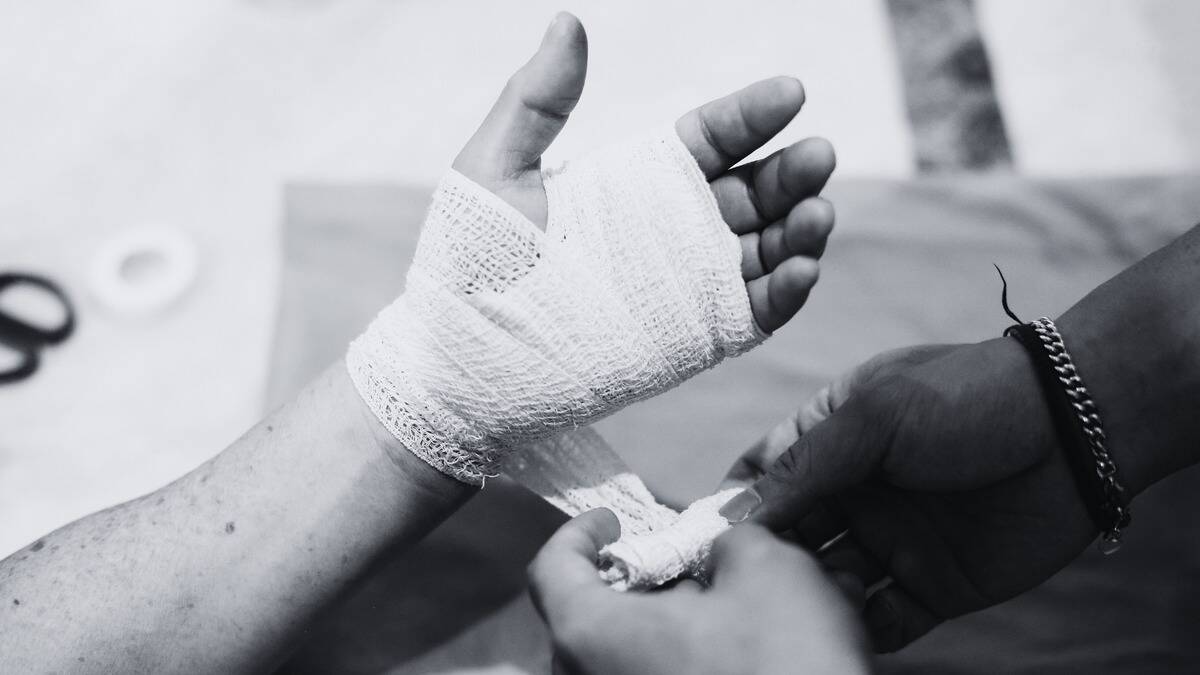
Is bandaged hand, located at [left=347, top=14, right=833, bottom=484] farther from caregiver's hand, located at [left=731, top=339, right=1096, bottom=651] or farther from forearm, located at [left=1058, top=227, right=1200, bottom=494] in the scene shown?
forearm, located at [left=1058, top=227, right=1200, bottom=494]

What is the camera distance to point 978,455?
0.75 metres

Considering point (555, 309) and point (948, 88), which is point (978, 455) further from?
point (948, 88)

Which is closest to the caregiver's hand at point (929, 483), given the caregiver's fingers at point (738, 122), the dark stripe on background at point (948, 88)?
the caregiver's fingers at point (738, 122)

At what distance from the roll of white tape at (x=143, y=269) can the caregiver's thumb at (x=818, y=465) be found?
82 centimetres

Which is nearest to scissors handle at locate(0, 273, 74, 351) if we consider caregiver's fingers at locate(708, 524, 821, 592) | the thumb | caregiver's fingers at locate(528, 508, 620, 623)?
the thumb

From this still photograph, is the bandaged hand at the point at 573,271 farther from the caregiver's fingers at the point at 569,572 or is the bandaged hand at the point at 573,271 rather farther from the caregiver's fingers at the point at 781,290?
the caregiver's fingers at the point at 569,572

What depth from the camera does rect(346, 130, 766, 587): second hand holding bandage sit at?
76 cm

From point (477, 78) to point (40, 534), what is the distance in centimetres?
79

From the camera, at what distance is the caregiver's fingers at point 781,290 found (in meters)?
0.78

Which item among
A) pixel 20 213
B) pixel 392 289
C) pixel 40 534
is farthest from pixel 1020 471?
pixel 20 213

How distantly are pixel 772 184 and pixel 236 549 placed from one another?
606 millimetres

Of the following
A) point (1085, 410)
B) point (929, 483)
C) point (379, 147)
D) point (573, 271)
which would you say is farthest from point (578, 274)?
point (379, 147)

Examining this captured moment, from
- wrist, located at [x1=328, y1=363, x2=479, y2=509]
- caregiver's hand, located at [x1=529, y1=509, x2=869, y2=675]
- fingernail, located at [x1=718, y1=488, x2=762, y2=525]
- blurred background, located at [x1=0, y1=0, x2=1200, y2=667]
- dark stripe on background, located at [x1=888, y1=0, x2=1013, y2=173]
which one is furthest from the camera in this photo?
dark stripe on background, located at [x1=888, y1=0, x2=1013, y2=173]

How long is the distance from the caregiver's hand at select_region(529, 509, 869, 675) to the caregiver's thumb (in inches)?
2.6
